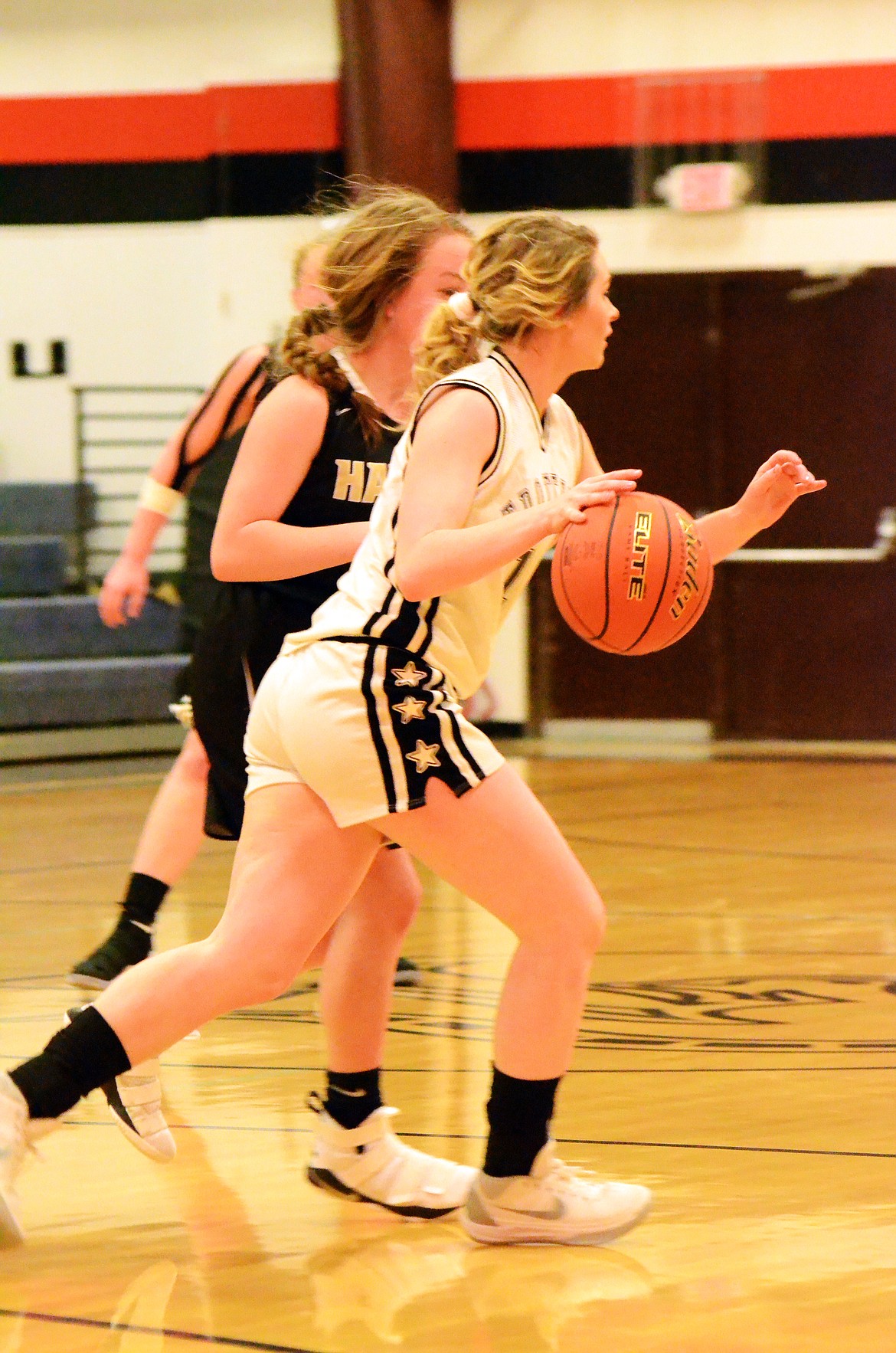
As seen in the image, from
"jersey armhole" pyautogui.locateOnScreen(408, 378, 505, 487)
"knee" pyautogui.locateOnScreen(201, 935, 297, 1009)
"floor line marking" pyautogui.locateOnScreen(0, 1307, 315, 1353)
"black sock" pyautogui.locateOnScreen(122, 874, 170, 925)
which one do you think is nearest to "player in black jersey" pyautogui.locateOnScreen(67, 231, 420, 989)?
"black sock" pyautogui.locateOnScreen(122, 874, 170, 925)

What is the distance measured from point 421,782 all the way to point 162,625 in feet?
24.1

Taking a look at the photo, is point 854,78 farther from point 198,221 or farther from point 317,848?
point 317,848

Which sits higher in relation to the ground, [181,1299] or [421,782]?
[421,782]

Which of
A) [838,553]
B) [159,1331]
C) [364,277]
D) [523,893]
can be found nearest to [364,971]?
[523,893]

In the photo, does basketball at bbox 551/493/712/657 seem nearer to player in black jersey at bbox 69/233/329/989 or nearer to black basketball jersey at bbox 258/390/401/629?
black basketball jersey at bbox 258/390/401/629

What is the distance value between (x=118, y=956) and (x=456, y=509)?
180 cm

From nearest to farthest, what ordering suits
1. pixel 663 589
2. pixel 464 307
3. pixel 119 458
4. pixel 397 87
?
1. pixel 663 589
2. pixel 464 307
3. pixel 397 87
4. pixel 119 458

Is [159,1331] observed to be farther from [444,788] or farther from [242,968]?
[444,788]

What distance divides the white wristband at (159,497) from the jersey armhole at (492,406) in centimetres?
170

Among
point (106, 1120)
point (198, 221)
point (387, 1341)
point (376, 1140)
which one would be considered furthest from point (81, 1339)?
point (198, 221)

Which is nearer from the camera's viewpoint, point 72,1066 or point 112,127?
point 72,1066

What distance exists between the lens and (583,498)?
7.02 ft

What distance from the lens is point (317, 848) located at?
90.4 inches

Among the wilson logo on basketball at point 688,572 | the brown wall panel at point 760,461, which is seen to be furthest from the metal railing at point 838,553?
the wilson logo on basketball at point 688,572
